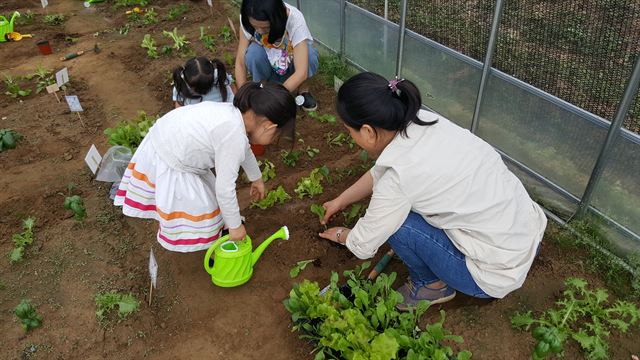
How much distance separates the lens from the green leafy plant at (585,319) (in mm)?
2117

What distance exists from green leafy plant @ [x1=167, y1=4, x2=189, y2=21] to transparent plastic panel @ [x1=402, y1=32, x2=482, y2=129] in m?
3.43

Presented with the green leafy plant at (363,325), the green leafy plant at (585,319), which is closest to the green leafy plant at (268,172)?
the green leafy plant at (363,325)

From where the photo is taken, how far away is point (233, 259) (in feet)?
7.76

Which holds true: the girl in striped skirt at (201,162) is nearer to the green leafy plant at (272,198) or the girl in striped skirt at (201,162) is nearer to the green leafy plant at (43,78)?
the green leafy plant at (272,198)

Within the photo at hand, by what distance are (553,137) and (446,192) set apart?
1.31 m

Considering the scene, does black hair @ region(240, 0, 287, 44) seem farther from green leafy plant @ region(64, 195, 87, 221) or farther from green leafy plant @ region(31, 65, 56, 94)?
green leafy plant @ region(31, 65, 56, 94)

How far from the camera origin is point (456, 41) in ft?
10.7

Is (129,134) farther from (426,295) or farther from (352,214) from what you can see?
(426,295)

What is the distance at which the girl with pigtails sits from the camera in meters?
2.97

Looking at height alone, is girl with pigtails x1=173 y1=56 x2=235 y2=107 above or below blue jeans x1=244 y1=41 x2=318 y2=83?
above

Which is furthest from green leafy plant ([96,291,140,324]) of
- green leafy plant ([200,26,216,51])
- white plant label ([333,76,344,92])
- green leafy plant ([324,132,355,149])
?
green leafy plant ([200,26,216,51])

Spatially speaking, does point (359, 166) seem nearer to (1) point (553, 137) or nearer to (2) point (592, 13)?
(1) point (553, 137)

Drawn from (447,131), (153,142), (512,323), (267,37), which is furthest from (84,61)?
(512,323)

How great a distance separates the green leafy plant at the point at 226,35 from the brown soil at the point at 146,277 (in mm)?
1676
